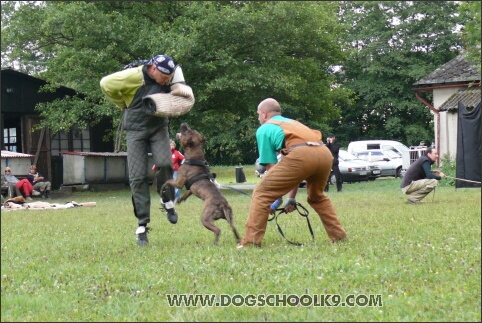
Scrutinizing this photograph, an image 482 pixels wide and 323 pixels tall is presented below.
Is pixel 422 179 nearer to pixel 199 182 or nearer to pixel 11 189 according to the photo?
pixel 199 182

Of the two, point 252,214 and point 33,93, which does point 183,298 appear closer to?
point 252,214

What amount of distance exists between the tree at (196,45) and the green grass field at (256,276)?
1720cm

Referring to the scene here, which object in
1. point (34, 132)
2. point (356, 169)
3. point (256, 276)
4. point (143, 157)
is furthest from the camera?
point (356, 169)

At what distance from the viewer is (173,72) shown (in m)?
8.25

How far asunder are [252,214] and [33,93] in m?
24.5

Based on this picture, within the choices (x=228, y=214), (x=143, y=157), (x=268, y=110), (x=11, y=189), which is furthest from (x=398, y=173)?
(x=268, y=110)

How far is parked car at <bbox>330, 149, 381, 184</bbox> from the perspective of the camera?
108 feet

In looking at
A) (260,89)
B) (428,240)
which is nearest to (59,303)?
(428,240)

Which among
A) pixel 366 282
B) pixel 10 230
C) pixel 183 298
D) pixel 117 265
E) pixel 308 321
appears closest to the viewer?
pixel 308 321

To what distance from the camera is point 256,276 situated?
19.5 ft

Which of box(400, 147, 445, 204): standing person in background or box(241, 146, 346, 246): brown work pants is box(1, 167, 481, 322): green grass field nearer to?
box(241, 146, 346, 246): brown work pants

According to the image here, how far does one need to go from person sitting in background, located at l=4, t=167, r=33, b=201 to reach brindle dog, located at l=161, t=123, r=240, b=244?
49.7 feet

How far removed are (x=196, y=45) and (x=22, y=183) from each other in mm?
7393

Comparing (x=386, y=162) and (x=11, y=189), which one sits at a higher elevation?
(x=386, y=162)
